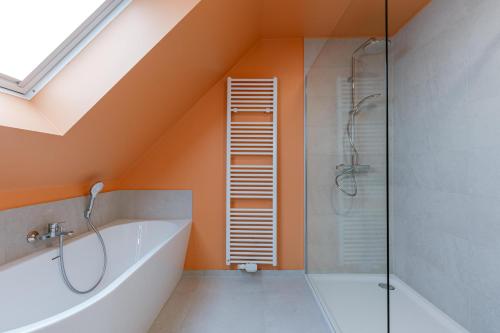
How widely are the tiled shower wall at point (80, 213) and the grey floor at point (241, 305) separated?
755 mm

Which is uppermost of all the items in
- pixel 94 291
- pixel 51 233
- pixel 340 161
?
pixel 340 161

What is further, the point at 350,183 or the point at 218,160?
the point at 218,160

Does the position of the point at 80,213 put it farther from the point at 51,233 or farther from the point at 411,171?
the point at 411,171

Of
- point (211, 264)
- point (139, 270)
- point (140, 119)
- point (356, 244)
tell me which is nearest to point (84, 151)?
point (140, 119)

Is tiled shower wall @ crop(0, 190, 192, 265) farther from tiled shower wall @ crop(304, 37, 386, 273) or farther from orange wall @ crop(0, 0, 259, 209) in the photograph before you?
tiled shower wall @ crop(304, 37, 386, 273)

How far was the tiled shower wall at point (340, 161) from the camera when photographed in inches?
49.4

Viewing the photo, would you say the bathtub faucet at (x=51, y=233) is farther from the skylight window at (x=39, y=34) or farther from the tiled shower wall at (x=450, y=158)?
the tiled shower wall at (x=450, y=158)

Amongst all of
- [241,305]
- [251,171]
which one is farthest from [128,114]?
[241,305]

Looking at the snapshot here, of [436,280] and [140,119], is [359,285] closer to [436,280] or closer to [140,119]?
[436,280]

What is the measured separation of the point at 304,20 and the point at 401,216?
75.7 inches

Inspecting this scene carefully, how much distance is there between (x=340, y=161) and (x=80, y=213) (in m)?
2.06

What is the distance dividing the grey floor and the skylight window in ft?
5.71

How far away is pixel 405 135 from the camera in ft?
6.70

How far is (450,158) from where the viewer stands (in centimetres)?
181
